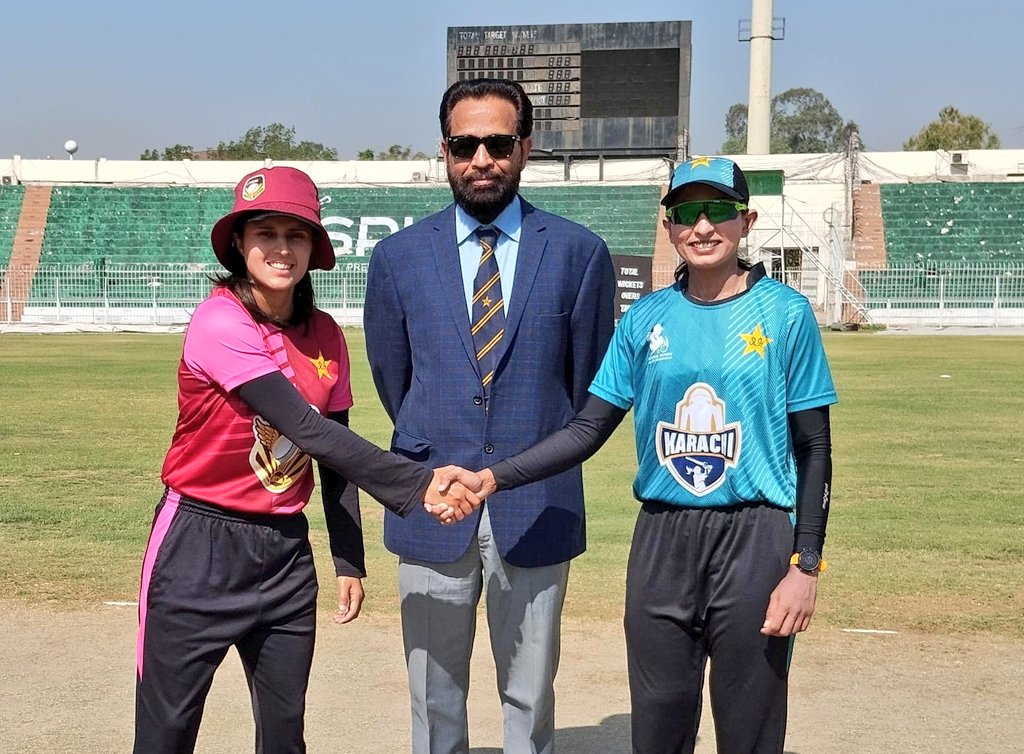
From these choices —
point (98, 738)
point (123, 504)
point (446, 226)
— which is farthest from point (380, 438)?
point (446, 226)

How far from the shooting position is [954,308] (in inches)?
1303

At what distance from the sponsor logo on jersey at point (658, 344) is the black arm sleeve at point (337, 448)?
729mm

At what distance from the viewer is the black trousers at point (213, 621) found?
3.17 metres

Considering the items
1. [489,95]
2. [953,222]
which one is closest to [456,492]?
[489,95]

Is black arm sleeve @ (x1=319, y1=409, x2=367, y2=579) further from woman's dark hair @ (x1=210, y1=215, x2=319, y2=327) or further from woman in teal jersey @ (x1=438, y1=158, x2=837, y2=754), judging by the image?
woman in teal jersey @ (x1=438, y1=158, x2=837, y2=754)

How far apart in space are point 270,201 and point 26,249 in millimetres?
40886

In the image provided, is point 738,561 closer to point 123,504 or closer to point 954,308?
point 123,504

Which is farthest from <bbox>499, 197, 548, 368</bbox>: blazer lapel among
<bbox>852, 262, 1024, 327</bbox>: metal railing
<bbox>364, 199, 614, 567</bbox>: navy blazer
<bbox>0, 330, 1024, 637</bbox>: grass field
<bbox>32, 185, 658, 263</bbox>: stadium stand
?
<bbox>32, 185, 658, 263</bbox>: stadium stand

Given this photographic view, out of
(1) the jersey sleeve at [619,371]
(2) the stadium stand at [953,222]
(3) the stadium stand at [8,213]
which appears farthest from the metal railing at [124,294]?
(1) the jersey sleeve at [619,371]

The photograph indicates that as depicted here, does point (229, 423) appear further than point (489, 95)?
No

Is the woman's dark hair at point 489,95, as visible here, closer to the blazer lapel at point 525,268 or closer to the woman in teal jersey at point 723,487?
the blazer lapel at point 525,268

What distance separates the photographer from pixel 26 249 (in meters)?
40.5

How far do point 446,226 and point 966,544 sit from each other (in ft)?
18.2

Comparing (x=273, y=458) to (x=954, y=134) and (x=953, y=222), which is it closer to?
(x=953, y=222)
